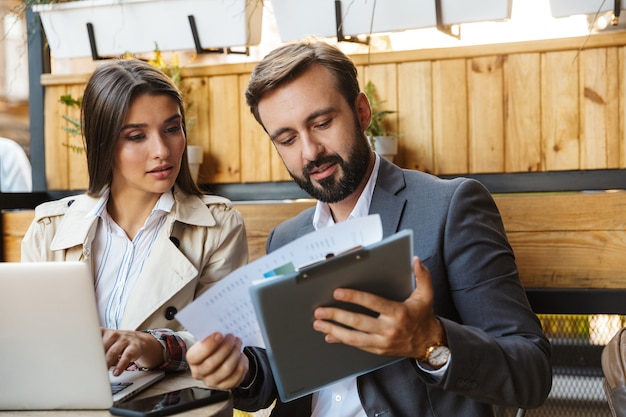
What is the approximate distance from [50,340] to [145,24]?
64.0 inches

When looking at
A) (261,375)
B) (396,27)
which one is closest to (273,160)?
(396,27)

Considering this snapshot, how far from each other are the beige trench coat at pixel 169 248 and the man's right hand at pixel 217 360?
54cm

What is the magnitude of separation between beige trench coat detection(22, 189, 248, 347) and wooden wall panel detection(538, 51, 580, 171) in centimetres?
101

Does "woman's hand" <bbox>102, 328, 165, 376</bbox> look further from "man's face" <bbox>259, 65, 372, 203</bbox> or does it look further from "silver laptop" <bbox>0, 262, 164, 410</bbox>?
"man's face" <bbox>259, 65, 372, 203</bbox>

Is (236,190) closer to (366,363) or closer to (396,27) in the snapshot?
(396,27)

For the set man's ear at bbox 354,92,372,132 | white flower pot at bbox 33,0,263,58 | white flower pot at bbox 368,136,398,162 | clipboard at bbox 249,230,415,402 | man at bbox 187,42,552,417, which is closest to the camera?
clipboard at bbox 249,230,415,402

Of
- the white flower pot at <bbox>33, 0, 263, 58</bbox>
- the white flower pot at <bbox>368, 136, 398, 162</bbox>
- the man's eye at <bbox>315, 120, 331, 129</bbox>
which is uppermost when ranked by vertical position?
the white flower pot at <bbox>33, 0, 263, 58</bbox>

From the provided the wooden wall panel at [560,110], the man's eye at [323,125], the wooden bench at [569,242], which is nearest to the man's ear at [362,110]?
the man's eye at [323,125]

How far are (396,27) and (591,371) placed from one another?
49.4 inches

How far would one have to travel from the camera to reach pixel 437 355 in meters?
1.15

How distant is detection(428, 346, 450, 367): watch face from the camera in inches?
45.1

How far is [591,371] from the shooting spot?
2.25 meters

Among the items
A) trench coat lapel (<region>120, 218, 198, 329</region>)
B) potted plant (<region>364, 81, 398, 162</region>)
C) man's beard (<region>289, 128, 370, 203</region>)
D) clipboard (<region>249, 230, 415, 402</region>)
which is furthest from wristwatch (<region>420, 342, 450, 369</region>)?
potted plant (<region>364, 81, 398, 162</region>)

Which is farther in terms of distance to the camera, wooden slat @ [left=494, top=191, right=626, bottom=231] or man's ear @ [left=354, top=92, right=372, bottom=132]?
wooden slat @ [left=494, top=191, right=626, bottom=231]
